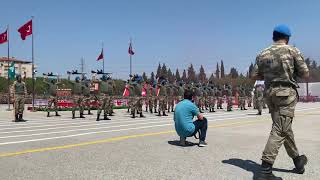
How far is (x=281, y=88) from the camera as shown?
20.1ft

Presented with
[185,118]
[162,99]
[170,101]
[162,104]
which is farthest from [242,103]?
[185,118]

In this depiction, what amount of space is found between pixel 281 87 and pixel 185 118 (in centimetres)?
346

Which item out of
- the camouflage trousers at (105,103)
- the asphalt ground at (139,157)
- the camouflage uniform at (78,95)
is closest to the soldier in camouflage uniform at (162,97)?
the camouflage trousers at (105,103)

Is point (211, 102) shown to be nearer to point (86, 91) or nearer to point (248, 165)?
point (86, 91)

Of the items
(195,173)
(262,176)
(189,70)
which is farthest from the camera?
(189,70)

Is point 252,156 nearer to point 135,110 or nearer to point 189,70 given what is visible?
point 135,110

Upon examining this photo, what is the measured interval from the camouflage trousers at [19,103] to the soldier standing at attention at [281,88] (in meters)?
14.2

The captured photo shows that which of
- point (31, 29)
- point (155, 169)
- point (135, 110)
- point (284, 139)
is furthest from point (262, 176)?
point (31, 29)

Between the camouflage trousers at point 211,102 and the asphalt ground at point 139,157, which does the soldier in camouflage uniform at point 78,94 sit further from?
the asphalt ground at point 139,157

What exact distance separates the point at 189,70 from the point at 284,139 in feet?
433

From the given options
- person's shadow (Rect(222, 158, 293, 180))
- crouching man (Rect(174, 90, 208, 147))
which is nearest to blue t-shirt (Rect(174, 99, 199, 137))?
crouching man (Rect(174, 90, 208, 147))

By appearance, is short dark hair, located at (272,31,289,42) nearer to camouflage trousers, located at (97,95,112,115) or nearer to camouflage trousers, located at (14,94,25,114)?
camouflage trousers, located at (97,95,112,115)

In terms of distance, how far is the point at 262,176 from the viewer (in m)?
5.86

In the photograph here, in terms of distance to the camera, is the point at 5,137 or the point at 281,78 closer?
the point at 281,78
